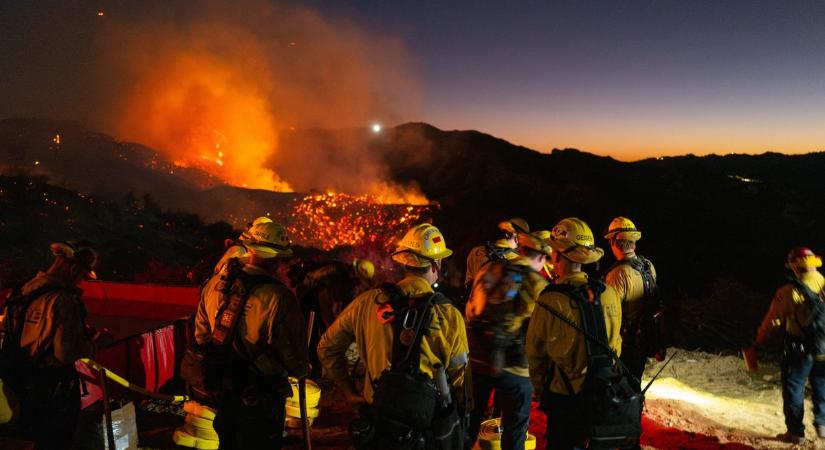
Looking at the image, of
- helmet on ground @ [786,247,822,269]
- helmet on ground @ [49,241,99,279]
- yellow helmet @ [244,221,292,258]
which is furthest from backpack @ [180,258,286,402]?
helmet on ground @ [786,247,822,269]

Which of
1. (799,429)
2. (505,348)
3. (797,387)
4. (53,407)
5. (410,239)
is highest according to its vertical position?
(410,239)

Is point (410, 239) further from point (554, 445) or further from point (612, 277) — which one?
point (612, 277)

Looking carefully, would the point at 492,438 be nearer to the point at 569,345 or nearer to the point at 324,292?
the point at 569,345

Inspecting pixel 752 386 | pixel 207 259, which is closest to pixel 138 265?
pixel 207 259

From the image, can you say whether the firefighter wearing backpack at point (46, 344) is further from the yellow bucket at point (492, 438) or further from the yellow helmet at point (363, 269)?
the yellow bucket at point (492, 438)

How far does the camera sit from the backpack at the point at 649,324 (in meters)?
4.31

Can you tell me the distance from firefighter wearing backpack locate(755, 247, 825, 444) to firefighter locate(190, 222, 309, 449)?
476 centimetres

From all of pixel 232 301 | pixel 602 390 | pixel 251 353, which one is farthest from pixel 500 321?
pixel 232 301

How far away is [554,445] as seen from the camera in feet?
10.1

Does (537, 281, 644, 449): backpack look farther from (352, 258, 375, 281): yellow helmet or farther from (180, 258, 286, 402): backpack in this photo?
(352, 258, 375, 281): yellow helmet

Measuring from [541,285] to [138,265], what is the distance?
645 inches

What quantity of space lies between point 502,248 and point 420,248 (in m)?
2.28

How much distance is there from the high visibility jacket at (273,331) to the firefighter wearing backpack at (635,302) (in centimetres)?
280

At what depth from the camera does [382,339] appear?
2506mm
